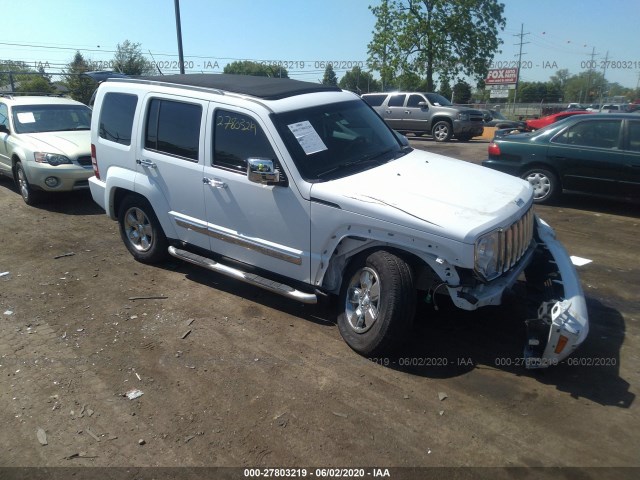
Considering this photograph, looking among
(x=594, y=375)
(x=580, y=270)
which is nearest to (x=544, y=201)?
(x=580, y=270)

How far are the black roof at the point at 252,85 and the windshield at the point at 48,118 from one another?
458 centimetres

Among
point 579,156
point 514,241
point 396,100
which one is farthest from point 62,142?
point 396,100

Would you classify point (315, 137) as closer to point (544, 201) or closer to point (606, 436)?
point (606, 436)

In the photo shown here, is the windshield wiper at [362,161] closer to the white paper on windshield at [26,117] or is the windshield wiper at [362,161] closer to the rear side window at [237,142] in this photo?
the rear side window at [237,142]

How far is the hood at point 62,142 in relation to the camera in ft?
27.4

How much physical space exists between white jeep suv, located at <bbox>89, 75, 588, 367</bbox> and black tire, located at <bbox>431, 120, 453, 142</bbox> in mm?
13656

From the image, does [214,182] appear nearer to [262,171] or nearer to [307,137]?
[262,171]

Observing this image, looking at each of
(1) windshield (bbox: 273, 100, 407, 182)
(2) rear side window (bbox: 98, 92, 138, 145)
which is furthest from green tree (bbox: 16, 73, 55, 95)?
(1) windshield (bbox: 273, 100, 407, 182)

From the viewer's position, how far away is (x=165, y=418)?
3.34 meters

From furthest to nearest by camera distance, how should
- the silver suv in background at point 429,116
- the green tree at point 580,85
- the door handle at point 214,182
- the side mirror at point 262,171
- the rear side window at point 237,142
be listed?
the green tree at point 580,85
the silver suv in background at point 429,116
the door handle at point 214,182
the rear side window at point 237,142
the side mirror at point 262,171

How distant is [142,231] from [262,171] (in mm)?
2372

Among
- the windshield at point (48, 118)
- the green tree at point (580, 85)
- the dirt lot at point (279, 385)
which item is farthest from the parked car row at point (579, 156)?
the green tree at point (580, 85)

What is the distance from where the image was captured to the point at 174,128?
5.06m

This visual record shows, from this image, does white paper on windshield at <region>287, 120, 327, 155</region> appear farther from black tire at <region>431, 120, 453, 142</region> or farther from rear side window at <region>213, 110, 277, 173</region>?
black tire at <region>431, 120, 453, 142</region>
